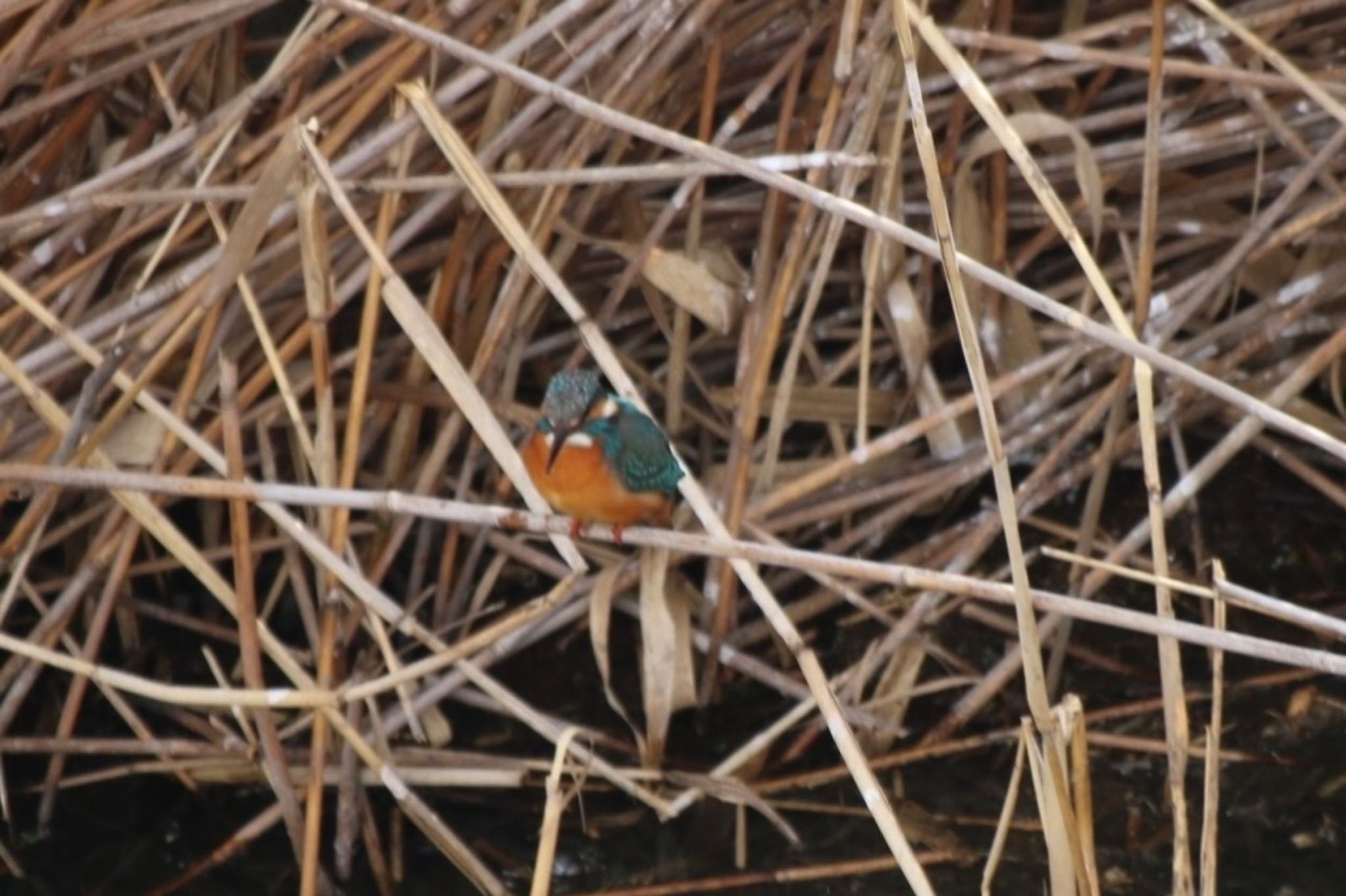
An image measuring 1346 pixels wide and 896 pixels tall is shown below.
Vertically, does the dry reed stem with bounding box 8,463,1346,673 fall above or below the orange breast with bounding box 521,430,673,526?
above

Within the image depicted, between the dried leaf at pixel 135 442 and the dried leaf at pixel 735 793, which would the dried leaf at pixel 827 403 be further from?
the dried leaf at pixel 135 442

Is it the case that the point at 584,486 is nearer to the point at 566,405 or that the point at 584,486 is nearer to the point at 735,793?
the point at 566,405

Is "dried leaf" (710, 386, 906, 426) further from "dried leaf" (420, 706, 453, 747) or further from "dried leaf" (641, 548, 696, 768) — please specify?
"dried leaf" (420, 706, 453, 747)

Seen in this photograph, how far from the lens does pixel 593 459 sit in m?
2.91

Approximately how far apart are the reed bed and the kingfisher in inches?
2.4

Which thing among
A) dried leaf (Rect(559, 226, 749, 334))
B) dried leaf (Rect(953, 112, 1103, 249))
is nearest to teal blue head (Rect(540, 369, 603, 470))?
dried leaf (Rect(559, 226, 749, 334))

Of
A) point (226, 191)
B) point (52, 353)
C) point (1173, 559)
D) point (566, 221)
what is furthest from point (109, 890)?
point (1173, 559)

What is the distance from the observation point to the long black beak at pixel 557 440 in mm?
2928

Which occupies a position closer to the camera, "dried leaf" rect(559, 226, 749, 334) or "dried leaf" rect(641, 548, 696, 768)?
"dried leaf" rect(641, 548, 696, 768)

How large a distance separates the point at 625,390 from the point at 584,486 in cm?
23

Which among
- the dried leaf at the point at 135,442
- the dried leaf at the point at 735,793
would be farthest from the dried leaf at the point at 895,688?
the dried leaf at the point at 135,442

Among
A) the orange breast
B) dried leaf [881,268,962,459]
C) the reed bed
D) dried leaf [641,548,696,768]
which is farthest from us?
dried leaf [881,268,962,459]

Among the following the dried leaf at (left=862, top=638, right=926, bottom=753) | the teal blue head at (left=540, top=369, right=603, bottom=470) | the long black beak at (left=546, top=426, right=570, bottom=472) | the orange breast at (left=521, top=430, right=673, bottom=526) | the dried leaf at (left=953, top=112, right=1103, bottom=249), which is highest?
the dried leaf at (left=953, top=112, right=1103, bottom=249)

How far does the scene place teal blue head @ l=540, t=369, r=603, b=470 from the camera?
293 cm
